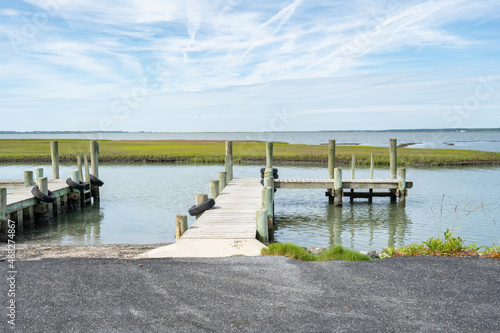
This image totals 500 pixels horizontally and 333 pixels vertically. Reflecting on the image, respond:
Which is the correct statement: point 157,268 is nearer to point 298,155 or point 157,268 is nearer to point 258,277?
point 258,277

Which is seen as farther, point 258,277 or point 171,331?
point 258,277

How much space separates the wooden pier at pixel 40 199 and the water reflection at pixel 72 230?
42 cm

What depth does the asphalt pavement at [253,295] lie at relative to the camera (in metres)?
5.54

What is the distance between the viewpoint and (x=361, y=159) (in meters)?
43.5

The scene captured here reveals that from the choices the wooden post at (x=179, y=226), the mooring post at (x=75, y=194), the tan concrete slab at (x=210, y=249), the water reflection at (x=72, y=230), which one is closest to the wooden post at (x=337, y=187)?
the wooden post at (x=179, y=226)

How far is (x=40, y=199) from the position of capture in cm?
1672

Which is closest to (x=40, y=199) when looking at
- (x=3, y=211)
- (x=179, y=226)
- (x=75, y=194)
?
(x=3, y=211)

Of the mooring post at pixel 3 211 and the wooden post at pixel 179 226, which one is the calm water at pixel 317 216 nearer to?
the mooring post at pixel 3 211

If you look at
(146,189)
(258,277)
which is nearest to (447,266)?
(258,277)

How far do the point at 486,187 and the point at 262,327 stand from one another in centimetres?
2593

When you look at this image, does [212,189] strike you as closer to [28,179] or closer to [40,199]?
[40,199]

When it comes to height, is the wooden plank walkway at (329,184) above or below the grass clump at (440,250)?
above

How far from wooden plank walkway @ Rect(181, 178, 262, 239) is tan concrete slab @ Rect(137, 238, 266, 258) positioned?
38 centimetres

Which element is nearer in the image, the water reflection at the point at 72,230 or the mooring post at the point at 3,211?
the mooring post at the point at 3,211
